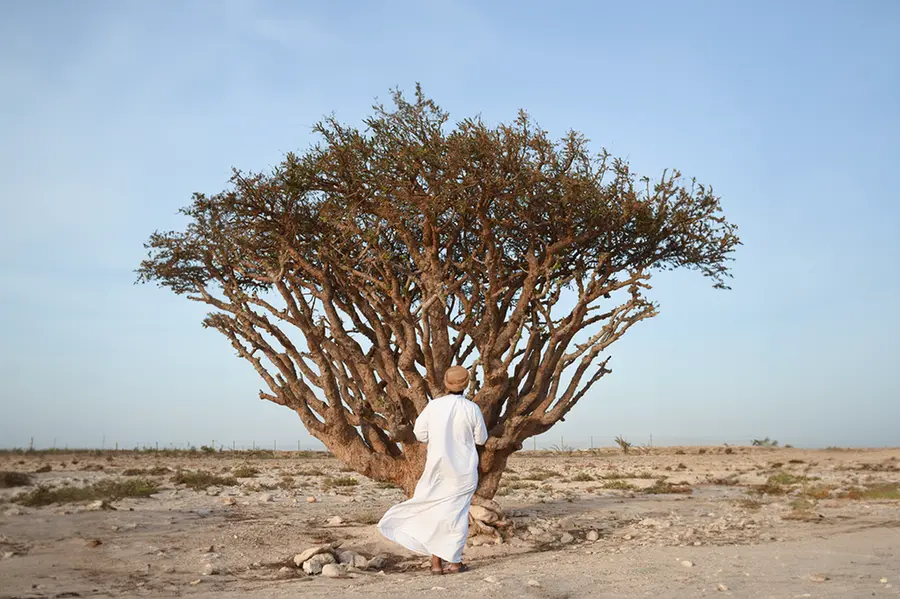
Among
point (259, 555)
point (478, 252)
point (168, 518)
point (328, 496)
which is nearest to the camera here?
point (259, 555)

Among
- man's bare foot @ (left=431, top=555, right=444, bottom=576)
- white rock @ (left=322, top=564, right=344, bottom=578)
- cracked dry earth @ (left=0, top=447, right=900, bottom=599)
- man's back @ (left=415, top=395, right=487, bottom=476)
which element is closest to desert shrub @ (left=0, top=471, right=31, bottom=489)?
cracked dry earth @ (left=0, top=447, right=900, bottom=599)

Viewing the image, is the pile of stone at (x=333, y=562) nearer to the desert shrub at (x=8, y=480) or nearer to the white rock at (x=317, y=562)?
the white rock at (x=317, y=562)

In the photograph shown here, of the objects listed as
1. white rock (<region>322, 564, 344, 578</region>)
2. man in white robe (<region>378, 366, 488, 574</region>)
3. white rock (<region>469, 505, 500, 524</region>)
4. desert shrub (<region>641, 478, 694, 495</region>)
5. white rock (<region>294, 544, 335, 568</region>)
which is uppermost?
man in white robe (<region>378, 366, 488, 574</region>)

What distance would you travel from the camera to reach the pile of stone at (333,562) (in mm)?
9906

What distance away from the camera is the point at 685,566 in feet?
31.6

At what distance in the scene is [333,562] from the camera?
10.4 meters

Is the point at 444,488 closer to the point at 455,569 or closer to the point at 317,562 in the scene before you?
the point at 455,569

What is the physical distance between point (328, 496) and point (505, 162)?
1273cm

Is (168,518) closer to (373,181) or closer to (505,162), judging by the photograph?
(373,181)

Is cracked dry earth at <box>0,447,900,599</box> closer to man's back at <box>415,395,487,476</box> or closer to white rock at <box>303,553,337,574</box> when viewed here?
white rock at <box>303,553,337,574</box>

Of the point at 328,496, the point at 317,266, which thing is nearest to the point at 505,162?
the point at 317,266

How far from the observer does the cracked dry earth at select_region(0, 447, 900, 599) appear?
27.8 ft

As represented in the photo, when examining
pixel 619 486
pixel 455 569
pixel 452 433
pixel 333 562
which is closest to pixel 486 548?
pixel 455 569

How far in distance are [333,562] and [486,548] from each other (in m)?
2.54
